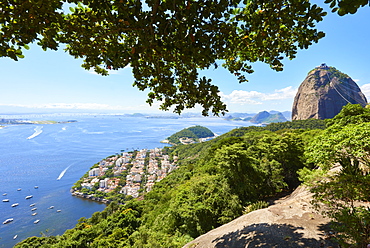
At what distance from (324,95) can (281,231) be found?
316 feet

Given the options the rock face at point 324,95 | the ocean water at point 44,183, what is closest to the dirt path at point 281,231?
the ocean water at point 44,183

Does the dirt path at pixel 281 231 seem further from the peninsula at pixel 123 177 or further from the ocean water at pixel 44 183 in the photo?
the peninsula at pixel 123 177

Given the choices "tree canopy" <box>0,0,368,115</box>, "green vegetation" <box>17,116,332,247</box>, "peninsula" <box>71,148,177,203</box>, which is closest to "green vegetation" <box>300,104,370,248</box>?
"tree canopy" <box>0,0,368,115</box>

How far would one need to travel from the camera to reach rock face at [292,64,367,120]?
2852 inches

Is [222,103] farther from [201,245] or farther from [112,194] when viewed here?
[112,194]

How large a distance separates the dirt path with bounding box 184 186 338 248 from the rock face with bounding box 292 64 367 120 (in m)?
85.7

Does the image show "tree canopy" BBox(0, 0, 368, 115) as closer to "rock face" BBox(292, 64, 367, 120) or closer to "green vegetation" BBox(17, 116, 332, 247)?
"green vegetation" BBox(17, 116, 332, 247)

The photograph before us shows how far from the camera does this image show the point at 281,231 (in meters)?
3.92

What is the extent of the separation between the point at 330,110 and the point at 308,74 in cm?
2577

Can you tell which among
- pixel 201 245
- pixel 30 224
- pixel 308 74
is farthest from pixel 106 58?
pixel 308 74

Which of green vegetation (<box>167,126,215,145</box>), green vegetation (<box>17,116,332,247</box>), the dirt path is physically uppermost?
the dirt path

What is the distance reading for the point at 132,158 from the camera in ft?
206

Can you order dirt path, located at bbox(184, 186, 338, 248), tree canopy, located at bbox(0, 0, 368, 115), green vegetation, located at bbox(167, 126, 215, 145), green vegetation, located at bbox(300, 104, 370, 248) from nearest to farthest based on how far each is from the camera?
tree canopy, located at bbox(0, 0, 368, 115) → green vegetation, located at bbox(300, 104, 370, 248) → dirt path, located at bbox(184, 186, 338, 248) → green vegetation, located at bbox(167, 126, 215, 145)

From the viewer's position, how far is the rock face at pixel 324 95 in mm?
72438
